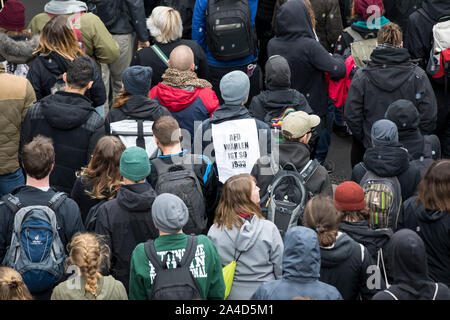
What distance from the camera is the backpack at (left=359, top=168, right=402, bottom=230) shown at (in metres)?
5.20

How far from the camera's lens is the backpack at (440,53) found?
697 cm

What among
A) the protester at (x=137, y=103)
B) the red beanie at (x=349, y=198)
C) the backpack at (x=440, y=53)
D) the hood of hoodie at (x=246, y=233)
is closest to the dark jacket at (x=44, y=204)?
A: the hood of hoodie at (x=246, y=233)

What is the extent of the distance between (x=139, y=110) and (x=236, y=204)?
1.65 m

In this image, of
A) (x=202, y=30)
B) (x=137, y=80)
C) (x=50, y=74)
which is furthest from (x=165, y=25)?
(x=137, y=80)

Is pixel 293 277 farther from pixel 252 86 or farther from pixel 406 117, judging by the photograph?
pixel 252 86

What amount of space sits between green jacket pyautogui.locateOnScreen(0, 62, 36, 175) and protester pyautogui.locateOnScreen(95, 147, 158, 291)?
174 centimetres

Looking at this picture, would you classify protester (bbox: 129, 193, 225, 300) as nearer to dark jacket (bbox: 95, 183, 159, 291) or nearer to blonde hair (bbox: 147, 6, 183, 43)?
dark jacket (bbox: 95, 183, 159, 291)

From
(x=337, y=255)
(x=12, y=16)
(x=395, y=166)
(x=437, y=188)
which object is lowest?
(x=337, y=255)

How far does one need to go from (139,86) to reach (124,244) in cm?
166

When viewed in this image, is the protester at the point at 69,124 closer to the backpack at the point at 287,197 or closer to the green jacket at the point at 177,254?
the backpack at the point at 287,197

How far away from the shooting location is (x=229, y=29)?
7484 millimetres

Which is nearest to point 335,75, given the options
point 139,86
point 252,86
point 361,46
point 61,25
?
point 361,46

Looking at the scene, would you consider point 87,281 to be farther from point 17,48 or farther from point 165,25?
point 165,25

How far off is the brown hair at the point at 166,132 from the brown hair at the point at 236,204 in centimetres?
81
